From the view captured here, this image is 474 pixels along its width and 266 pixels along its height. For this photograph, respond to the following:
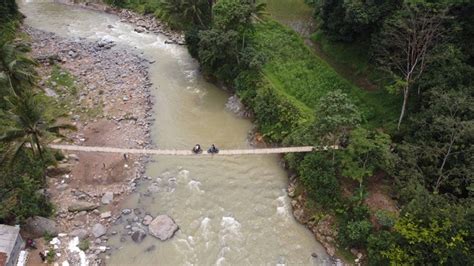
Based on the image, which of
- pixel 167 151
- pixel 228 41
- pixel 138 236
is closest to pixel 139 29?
pixel 228 41

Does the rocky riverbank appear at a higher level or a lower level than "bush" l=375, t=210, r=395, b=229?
higher

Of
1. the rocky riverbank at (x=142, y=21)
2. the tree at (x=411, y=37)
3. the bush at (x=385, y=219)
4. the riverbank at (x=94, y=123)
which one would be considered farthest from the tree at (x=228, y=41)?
the bush at (x=385, y=219)

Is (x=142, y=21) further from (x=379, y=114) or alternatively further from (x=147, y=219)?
(x=379, y=114)

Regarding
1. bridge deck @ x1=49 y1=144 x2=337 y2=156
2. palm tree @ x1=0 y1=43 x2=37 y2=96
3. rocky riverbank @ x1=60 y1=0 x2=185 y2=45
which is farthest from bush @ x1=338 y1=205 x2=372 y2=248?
rocky riverbank @ x1=60 y1=0 x2=185 y2=45

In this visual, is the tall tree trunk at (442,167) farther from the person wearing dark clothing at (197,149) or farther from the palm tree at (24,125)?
the palm tree at (24,125)

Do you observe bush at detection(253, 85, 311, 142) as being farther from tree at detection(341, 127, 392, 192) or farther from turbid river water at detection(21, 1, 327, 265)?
tree at detection(341, 127, 392, 192)

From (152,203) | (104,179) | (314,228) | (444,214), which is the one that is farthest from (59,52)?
(444,214)
